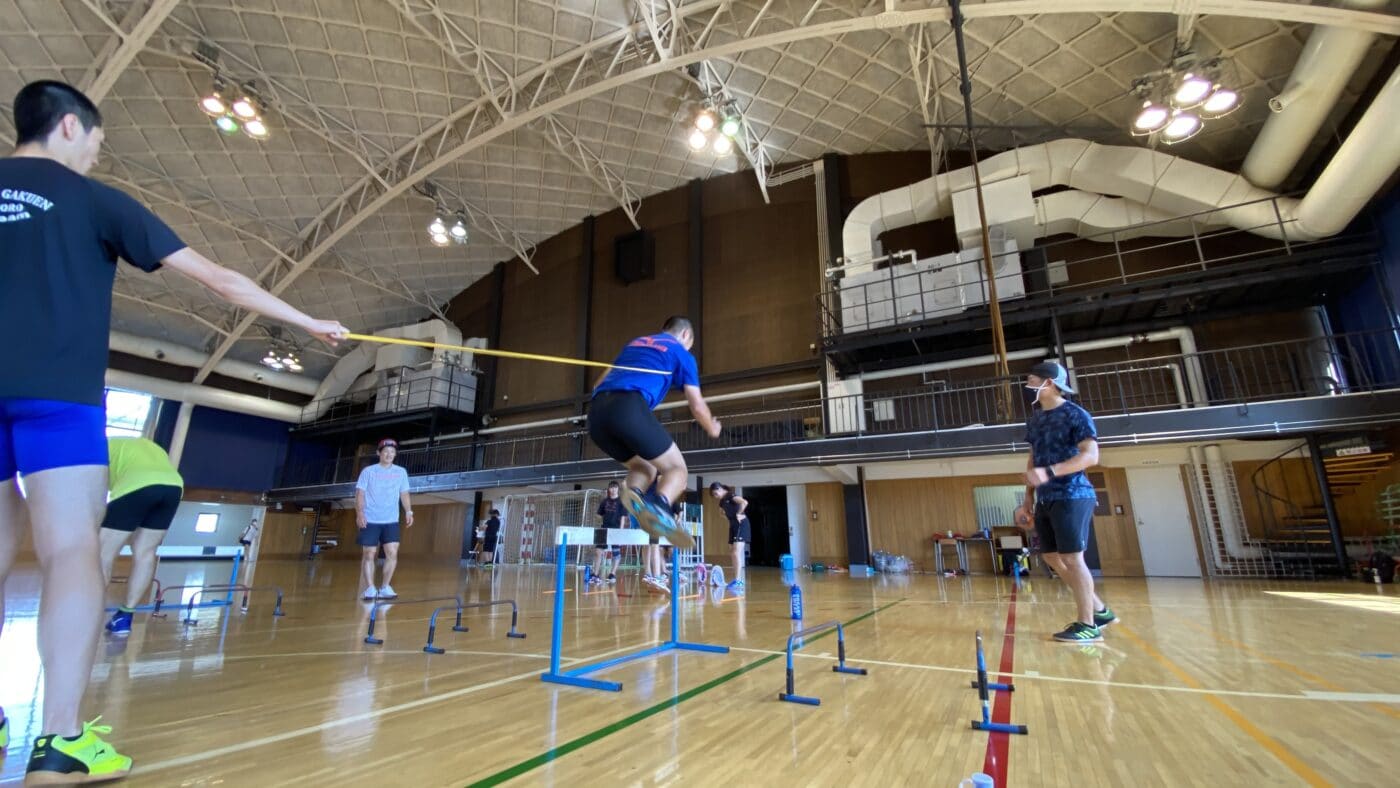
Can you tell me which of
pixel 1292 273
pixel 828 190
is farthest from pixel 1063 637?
pixel 828 190

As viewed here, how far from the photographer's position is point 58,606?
129cm

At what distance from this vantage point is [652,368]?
2824 mm

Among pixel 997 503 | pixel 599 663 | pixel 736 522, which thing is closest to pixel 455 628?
pixel 599 663

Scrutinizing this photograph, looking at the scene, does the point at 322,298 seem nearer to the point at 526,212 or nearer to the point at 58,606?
the point at 526,212

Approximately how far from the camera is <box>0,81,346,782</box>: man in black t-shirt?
4.19 feet

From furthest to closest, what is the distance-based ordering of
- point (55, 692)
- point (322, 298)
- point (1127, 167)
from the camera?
point (322, 298)
point (1127, 167)
point (55, 692)

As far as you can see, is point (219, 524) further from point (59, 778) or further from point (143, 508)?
point (59, 778)

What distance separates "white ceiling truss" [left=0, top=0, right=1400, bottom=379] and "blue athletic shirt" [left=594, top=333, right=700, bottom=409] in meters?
8.06

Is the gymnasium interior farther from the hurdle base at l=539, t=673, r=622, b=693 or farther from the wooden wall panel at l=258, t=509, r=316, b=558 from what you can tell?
the wooden wall panel at l=258, t=509, r=316, b=558

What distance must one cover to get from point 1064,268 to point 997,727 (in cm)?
1147

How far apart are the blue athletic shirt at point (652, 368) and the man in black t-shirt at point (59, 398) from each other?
163 centimetres

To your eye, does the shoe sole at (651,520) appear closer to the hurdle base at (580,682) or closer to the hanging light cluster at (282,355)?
the hurdle base at (580,682)

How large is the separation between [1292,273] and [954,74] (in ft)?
20.5

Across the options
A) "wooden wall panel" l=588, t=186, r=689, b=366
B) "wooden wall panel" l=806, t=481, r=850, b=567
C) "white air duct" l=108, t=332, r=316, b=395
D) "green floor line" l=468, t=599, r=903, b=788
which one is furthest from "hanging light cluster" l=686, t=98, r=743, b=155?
"white air duct" l=108, t=332, r=316, b=395
